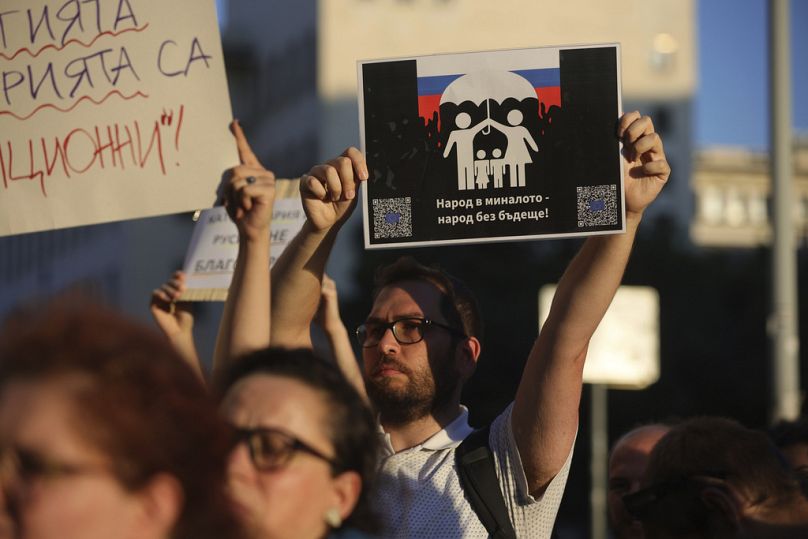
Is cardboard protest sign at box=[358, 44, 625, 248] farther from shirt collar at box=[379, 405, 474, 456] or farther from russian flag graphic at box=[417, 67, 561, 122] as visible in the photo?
shirt collar at box=[379, 405, 474, 456]

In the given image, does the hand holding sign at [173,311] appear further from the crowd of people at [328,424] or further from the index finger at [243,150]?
the index finger at [243,150]

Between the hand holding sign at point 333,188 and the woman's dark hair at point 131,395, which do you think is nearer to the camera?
the woman's dark hair at point 131,395

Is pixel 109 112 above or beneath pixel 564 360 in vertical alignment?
above

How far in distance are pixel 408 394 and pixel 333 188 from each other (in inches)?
27.7

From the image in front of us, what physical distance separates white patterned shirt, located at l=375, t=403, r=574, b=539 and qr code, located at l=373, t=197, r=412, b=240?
0.55 meters

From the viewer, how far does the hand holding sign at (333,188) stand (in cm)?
388

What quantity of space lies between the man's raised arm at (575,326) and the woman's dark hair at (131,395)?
1.66 m

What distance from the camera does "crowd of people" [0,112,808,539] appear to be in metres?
2.12

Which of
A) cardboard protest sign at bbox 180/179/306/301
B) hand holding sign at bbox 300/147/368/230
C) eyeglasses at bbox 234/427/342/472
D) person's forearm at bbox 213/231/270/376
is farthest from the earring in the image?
cardboard protest sign at bbox 180/179/306/301

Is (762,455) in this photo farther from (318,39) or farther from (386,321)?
(318,39)

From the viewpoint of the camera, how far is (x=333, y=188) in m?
3.91

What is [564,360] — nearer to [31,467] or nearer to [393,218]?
[393,218]

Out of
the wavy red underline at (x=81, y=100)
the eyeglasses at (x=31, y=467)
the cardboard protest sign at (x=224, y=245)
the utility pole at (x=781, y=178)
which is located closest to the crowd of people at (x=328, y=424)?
the eyeglasses at (x=31, y=467)

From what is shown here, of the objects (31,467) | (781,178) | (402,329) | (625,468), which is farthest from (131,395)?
(781,178)
